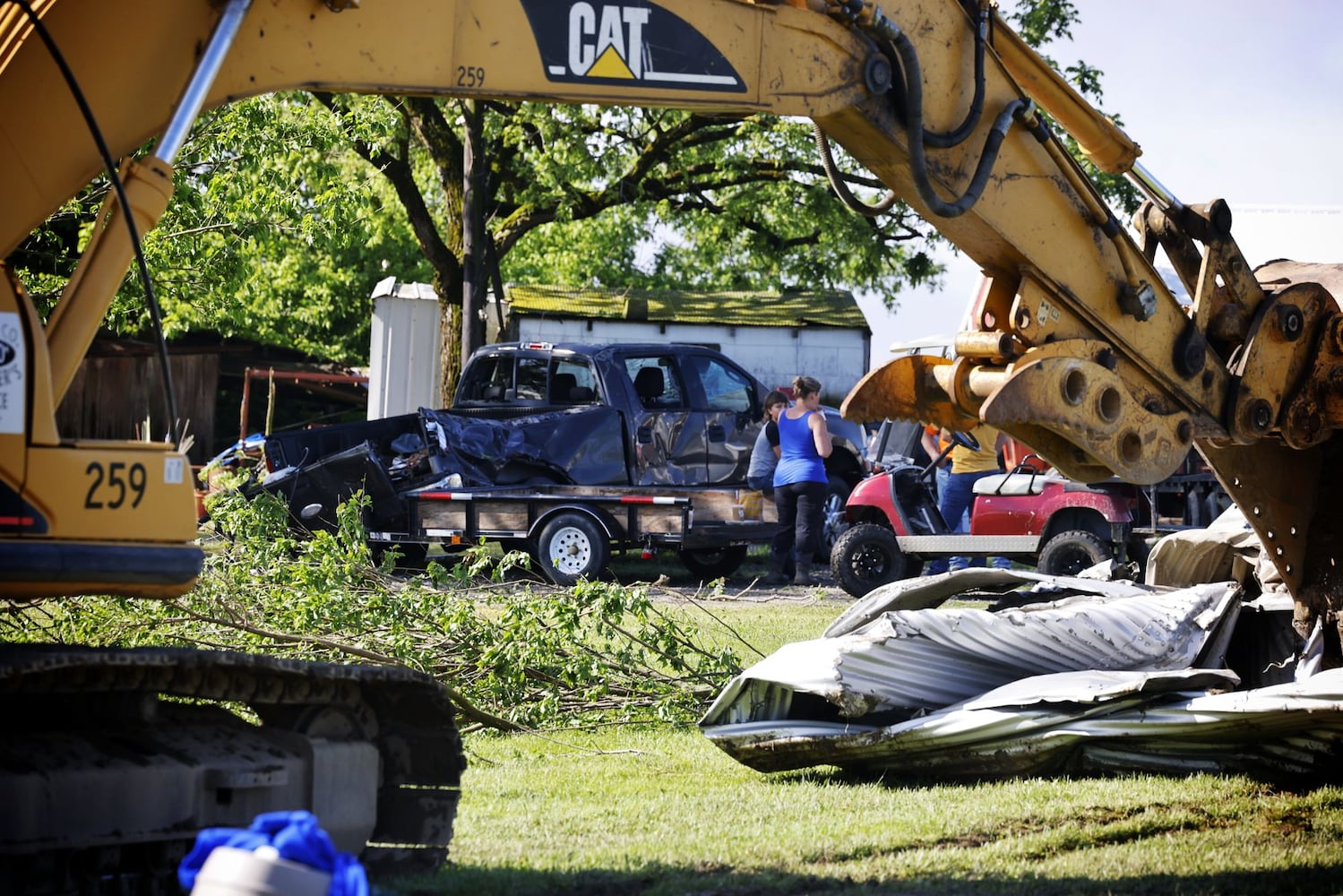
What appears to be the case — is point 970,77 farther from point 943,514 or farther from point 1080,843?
point 943,514

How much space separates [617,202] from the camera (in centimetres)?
2492

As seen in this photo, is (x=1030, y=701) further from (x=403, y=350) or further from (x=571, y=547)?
(x=403, y=350)

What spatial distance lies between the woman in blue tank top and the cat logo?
9.70 m

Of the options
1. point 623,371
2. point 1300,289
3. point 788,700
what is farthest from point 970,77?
point 623,371

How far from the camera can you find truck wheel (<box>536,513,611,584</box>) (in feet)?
50.9

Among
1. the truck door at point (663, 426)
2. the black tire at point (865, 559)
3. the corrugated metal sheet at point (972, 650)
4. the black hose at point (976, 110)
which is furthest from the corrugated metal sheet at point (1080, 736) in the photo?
the truck door at point (663, 426)

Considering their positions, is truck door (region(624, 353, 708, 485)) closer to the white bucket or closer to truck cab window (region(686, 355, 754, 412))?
truck cab window (region(686, 355, 754, 412))

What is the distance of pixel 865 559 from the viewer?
592 inches

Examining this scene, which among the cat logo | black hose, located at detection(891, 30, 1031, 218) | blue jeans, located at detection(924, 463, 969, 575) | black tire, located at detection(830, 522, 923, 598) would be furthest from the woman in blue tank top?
the cat logo

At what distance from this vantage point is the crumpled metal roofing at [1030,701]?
21.3ft

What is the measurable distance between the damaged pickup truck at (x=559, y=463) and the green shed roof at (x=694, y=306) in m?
7.43

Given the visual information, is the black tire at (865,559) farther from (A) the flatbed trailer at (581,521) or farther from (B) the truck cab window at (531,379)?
(B) the truck cab window at (531,379)

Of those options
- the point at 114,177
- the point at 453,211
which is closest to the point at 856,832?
the point at 114,177

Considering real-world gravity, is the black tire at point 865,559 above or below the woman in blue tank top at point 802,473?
below
